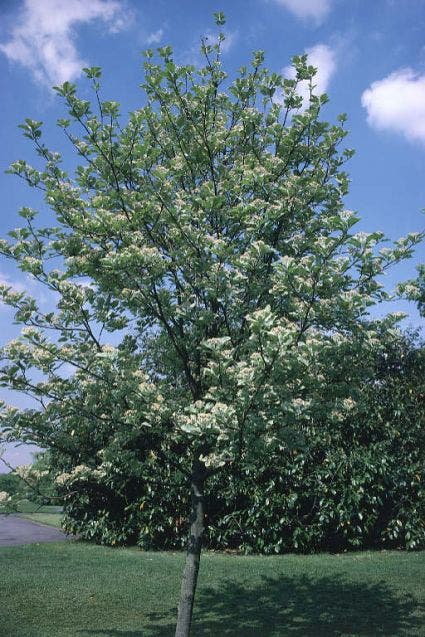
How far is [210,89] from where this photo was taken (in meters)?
6.86

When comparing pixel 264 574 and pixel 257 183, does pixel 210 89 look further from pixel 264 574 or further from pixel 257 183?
pixel 264 574

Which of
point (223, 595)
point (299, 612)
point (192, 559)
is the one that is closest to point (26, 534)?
point (223, 595)

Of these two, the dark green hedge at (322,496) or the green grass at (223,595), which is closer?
the green grass at (223,595)

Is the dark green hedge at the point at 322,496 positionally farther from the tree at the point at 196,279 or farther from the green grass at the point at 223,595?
the tree at the point at 196,279

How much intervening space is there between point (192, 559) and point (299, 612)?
3.27m

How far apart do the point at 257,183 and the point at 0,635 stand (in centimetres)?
700

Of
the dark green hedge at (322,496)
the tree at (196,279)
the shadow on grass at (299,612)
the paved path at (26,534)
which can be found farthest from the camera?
the paved path at (26,534)

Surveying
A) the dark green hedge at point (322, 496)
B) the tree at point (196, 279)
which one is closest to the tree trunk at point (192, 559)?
the tree at point (196, 279)

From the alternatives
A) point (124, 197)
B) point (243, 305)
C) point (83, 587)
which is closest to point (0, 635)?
point (83, 587)

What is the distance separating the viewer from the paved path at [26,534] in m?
17.2

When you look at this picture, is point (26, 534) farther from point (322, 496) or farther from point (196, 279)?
point (196, 279)

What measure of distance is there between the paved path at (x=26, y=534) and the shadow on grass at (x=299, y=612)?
9419 mm

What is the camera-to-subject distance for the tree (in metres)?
5.45

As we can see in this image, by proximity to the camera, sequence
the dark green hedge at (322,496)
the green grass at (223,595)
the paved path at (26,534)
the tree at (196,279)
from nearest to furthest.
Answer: the tree at (196,279), the green grass at (223,595), the dark green hedge at (322,496), the paved path at (26,534)
